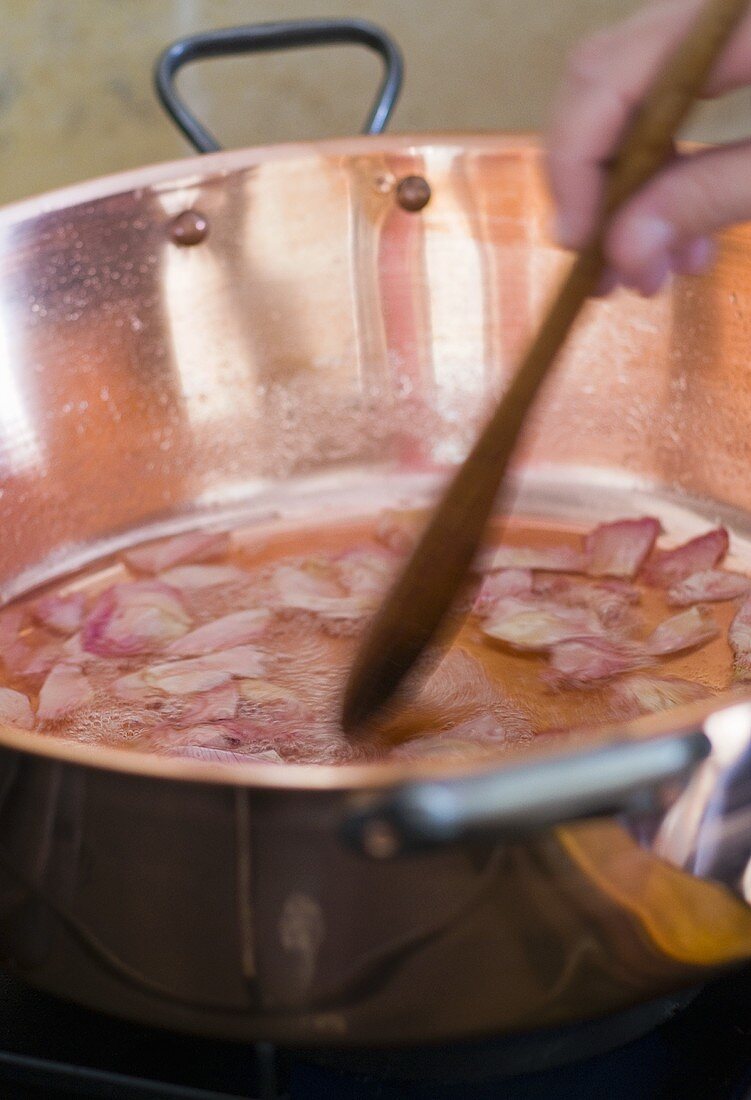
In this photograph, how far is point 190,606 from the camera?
75cm

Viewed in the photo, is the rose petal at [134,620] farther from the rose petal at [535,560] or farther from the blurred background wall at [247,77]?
the blurred background wall at [247,77]

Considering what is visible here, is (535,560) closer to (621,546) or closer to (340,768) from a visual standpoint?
(621,546)

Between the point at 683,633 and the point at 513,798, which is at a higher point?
the point at 513,798

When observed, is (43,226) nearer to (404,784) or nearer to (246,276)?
(246,276)

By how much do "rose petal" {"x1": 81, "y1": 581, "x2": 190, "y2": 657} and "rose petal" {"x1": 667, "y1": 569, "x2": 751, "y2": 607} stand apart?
1.04 ft

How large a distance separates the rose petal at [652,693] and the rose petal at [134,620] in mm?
276

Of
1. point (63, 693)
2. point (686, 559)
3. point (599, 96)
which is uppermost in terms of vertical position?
point (599, 96)

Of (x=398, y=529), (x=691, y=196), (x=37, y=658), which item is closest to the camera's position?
(x=691, y=196)

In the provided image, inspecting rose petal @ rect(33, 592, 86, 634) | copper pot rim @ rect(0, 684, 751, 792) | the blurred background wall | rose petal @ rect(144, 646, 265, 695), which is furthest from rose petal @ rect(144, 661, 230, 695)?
the blurred background wall

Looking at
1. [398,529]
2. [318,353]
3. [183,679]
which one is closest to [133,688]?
[183,679]

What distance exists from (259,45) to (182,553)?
370mm

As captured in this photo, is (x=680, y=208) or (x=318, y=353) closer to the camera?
(x=680, y=208)

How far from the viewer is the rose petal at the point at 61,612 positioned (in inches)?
29.7

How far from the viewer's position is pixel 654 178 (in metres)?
0.48
